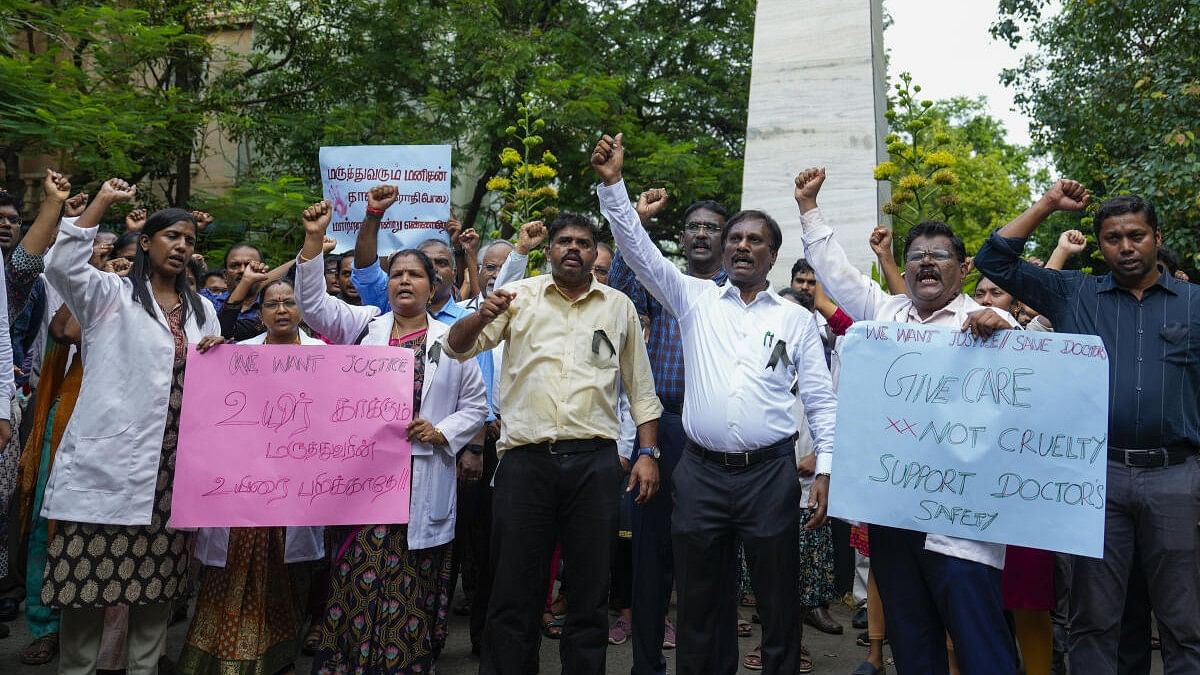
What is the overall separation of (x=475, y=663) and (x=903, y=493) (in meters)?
2.71

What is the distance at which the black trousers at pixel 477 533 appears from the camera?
562 centimetres

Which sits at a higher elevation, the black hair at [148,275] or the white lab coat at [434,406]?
the black hair at [148,275]

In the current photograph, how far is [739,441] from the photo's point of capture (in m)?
4.33

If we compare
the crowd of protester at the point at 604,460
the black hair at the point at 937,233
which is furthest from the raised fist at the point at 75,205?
the black hair at the point at 937,233

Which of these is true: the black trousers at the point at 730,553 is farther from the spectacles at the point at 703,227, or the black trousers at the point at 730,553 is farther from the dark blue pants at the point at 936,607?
the spectacles at the point at 703,227

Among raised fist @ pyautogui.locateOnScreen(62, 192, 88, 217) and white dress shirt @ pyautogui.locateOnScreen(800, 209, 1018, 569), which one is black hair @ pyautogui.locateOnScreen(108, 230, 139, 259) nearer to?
raised fist @ pyautogui.locateOnScreen(62, 192, 88, 217)

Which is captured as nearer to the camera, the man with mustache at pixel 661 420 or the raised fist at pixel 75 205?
the raised fist at pixel 75 205

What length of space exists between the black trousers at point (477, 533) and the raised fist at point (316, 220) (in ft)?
5.09

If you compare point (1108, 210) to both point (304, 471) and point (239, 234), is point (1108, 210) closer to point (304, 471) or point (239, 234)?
point (304, 471)

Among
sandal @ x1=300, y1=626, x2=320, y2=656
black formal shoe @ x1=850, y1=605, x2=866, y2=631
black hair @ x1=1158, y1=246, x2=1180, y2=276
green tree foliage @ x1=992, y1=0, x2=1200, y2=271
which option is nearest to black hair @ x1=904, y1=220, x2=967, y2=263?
black hair @ x1=1158, y1=246, x2=1180, y2=276

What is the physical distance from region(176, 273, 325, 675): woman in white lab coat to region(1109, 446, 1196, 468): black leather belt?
3594 millimetres

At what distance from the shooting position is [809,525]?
169 inches

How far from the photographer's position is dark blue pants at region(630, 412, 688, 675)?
481 centimetres

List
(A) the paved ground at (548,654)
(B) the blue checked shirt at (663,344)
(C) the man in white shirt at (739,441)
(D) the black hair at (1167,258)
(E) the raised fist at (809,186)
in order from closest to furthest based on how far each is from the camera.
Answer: (C) the man in white shirt at (739,441) < (E) the raised fist at (809,186) < (B) the blue checked shirt at (663,344) < (A) the paved ground at (548,654) < (D) the black hair at (1167,258)
